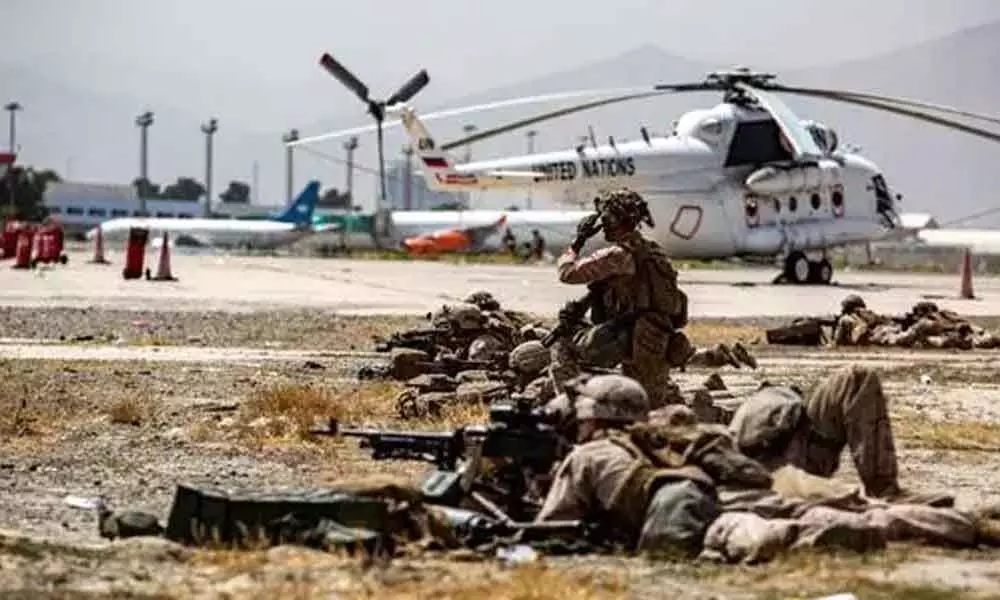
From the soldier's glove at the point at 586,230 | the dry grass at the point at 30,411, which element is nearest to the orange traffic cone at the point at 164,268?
the dry grass at the point at 30,411

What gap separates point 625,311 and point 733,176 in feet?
127

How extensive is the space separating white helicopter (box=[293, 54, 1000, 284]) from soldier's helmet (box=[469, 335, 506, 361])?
29383mm

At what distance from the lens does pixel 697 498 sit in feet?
31.9

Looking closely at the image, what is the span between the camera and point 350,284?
49656 millimetres

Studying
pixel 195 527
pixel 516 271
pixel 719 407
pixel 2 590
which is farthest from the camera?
pixel 516 271

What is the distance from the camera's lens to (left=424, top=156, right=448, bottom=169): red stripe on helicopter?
52047mm

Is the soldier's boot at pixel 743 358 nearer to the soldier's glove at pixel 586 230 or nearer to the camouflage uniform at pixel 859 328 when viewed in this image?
the camouflage uniform at pixel 859 328

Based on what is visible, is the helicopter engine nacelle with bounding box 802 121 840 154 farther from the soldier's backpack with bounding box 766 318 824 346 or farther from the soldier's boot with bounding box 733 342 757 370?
the soldier's boot with bounding box 733 342 757 370

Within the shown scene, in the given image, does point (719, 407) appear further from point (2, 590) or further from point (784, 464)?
point (2, 590)

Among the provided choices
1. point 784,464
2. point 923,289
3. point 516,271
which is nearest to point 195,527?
point 784,464

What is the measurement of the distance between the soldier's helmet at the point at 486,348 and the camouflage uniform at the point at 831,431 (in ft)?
26.5

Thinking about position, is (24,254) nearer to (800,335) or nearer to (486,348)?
Answer: (800,335)

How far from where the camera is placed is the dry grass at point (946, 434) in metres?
15.6

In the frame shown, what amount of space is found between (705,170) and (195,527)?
42774mm
